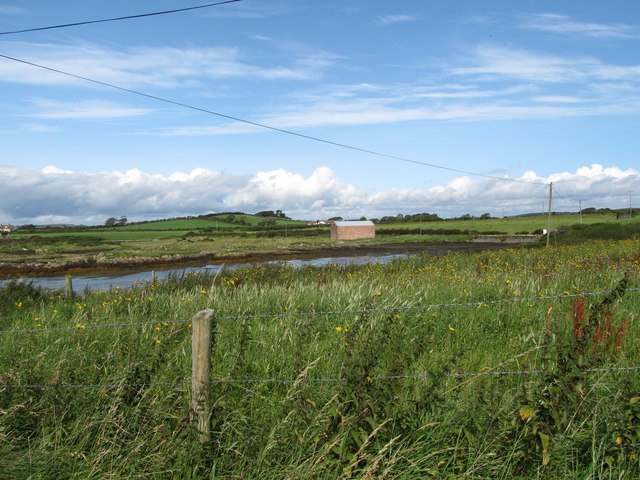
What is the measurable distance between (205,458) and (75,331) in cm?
337

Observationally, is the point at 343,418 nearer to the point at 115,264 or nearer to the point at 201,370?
the point at 201,370

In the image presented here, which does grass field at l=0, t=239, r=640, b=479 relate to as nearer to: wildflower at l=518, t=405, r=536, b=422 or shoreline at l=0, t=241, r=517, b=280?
wildflower at l=518, t=405, r=536, b=422

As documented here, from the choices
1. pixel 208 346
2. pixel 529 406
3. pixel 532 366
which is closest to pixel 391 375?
pixel 529 406

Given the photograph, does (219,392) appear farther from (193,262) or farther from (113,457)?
(193,262)

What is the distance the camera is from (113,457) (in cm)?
391

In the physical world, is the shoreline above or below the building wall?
below

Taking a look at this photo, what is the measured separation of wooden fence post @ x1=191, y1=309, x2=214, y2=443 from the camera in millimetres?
3840

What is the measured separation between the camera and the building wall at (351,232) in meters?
87.4

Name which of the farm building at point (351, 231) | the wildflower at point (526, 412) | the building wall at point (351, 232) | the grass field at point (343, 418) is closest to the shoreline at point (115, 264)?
the building wall at point (351, 232)

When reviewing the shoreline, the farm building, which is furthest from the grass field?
the farm building

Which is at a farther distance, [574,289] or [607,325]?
[574,289]

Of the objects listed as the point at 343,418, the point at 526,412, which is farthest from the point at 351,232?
the point at 526,412

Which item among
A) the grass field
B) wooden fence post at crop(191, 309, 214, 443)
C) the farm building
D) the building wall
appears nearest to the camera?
the grass field

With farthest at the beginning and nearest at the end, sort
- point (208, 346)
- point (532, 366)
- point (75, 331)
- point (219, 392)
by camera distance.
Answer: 1. point (75, 331)
2. point (532, 366)
3. point (219, 392)
4. point (208, 346)
